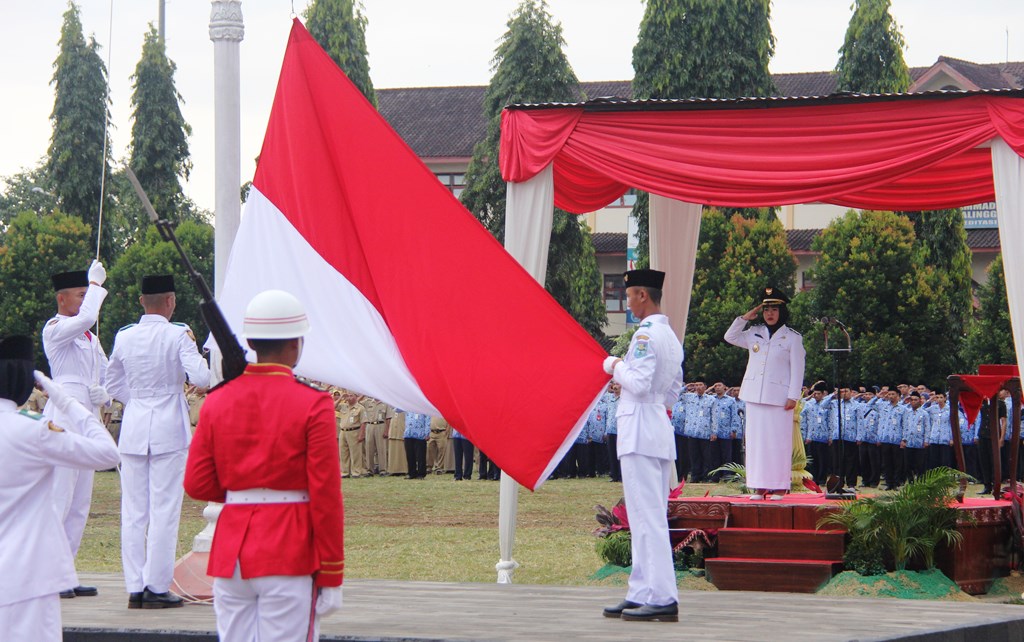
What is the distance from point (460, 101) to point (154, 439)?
150 ft

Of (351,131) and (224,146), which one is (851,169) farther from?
(224,146)

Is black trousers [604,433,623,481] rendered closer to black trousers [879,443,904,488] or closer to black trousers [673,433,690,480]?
black trousers [673,433,690,480]

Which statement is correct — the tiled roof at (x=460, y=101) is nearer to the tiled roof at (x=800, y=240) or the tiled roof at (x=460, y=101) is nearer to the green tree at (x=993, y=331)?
the tiled roof at (x=800, y=240)

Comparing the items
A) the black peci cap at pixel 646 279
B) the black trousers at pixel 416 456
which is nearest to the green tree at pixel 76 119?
the black trousers at pixel 416 456

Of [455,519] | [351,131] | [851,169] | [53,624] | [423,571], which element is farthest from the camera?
[455,519]

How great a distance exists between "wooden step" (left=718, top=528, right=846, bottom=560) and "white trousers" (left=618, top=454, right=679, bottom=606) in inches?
110

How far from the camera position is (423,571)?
40.2 ft

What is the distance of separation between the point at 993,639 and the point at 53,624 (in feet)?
16.6

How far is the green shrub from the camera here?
11.2m

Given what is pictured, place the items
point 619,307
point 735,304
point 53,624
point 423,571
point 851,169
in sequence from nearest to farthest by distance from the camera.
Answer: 1. point 53,624
2. point 851,169
3. point 423,571
4. point 735,304
5. point 619,307

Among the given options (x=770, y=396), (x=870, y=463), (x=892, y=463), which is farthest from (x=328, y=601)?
(x=870, y=463)

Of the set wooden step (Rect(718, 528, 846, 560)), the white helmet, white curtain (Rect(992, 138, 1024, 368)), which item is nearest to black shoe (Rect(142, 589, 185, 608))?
the white helmet

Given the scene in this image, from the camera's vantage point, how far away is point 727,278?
1348 inches

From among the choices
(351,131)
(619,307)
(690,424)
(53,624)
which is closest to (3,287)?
(619,307)
